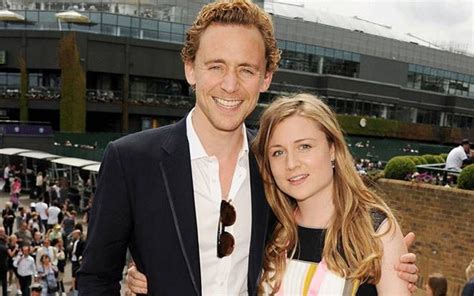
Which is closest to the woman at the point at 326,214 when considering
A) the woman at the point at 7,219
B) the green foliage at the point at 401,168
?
the green foliage at the point at 401,168

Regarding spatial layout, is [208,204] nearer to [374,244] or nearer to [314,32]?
[374,244]

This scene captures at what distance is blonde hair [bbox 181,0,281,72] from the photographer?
231 centimetres

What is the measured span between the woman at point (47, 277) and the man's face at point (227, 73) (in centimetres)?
923

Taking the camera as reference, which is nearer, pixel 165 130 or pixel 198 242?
pixel 198 242

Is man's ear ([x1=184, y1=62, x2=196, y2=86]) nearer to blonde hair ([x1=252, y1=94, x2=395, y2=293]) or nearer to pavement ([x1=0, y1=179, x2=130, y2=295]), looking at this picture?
blonde hair ([x1=252, y1=94, x2=395, y2=293])

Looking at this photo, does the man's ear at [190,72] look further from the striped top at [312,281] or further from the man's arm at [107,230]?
the striped top at [312,281]

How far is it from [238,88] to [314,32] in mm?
51594

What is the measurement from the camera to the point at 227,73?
2.34 metres

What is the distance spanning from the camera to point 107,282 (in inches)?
87.1

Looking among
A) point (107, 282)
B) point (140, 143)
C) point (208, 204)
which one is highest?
point (140, 143)

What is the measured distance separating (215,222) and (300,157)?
0.55 meters

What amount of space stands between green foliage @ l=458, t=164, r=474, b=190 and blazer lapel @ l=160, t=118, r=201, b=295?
28.7 ft

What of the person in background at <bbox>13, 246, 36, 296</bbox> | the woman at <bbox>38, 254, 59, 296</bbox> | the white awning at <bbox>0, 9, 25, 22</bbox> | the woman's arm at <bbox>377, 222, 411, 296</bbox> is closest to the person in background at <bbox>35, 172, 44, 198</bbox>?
the person in background at <bbox>13, 246, 36, 296</bbox>

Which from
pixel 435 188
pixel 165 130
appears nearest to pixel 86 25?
pixel 435 188
